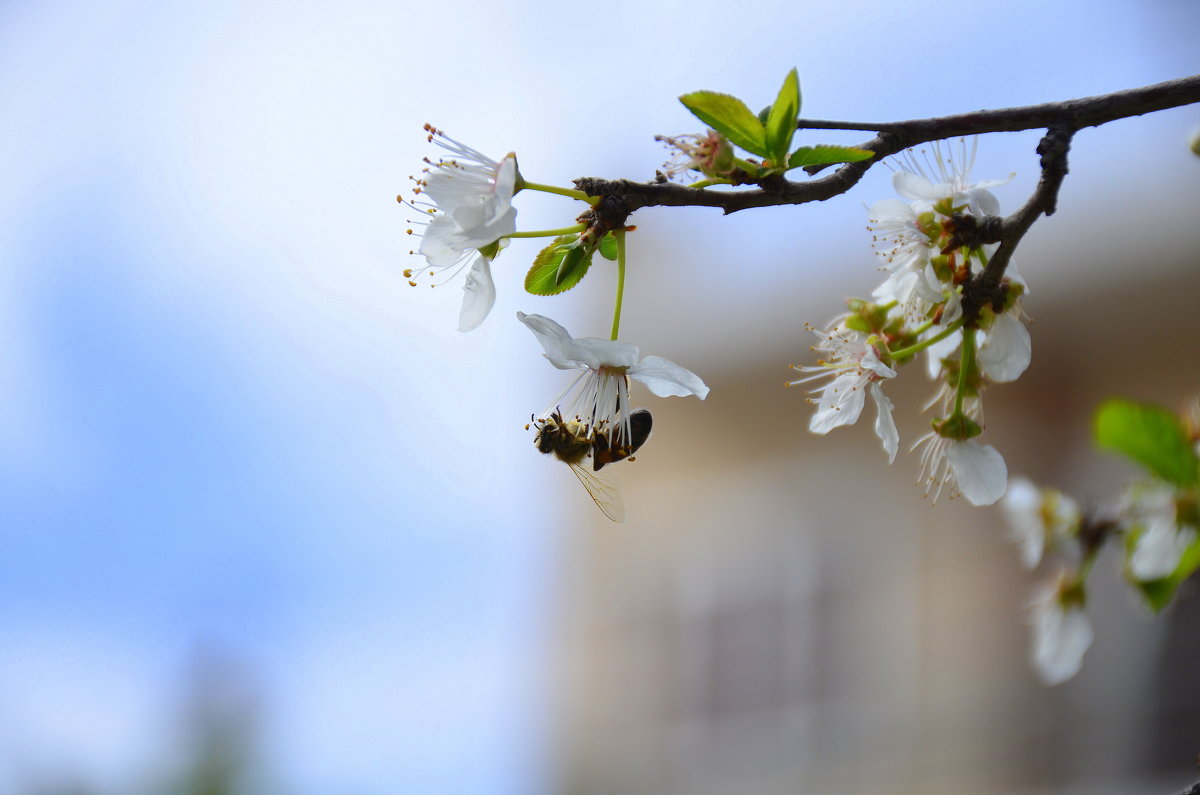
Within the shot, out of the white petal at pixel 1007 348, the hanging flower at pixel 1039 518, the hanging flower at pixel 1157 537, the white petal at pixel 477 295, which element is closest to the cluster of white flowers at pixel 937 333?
the white petal at pixel 1007 348

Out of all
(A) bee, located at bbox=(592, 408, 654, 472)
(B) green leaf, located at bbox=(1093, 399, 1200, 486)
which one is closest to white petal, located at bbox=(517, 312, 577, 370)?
(A) bee, located at bbox=(592, 408, 654, 472)

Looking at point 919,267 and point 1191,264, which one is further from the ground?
point 1191,264

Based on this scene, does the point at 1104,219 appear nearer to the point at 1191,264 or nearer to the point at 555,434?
the point at 1191,264

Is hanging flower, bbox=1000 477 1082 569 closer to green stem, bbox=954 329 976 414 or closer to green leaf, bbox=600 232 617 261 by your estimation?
green stem, bbox=954 329 976 414

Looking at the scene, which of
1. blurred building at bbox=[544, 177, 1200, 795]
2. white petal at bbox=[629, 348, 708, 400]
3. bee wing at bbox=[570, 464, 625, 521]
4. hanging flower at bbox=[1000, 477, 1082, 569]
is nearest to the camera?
white petal at bbox=[629, 348, 708, 400]

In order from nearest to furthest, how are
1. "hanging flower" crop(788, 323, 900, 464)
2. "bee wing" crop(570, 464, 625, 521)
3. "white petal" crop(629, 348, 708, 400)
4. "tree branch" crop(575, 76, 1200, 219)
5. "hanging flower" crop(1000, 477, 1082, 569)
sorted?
"tree branch" crop(575, 76, 1200, 219) → "white petal" crop(629, 348, 708, 400) → "hanging flower" crop(788, 323, 900, 464) → "bee wing" crop(570, 464, 625, 521) → "hanging flower" crop(1000, 477, 1082, 569)

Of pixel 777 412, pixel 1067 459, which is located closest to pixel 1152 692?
pixel 1067 459
